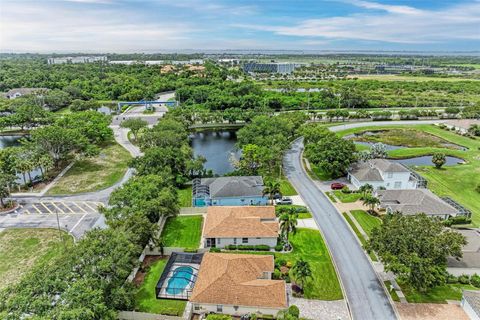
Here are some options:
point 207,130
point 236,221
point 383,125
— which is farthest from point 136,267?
point 383,125

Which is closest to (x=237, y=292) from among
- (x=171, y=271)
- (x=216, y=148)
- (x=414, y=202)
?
(x=171, y=271)

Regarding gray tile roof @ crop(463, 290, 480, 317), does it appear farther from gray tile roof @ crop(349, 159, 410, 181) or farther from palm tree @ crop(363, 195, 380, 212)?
gray tile roof @ crop(349, 159, 410, 181)

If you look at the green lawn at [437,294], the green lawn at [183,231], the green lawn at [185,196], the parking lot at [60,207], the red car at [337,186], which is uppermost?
the red car at [337,186]

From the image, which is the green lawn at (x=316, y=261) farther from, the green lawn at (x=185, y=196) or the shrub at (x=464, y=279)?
the green lawn at (x=185, y=196)

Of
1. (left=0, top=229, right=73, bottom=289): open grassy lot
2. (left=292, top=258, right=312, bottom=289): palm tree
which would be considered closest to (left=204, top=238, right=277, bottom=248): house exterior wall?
(left=292, top=258, right=312, bottom=289): palm tree

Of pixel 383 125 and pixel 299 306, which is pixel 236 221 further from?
pixel 383 125

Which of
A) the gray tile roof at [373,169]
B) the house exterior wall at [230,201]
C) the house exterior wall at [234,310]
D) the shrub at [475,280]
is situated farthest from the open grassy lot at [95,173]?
the shrub at [475,280]

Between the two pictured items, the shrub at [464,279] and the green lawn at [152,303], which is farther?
the shrub at [464,279]
